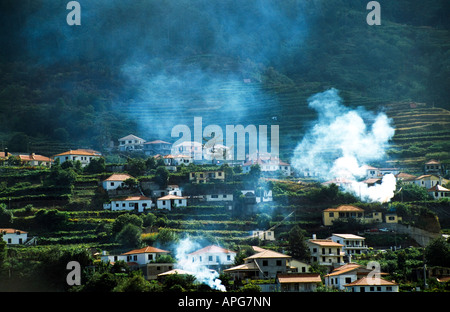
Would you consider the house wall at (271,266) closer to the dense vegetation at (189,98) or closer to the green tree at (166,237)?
the dense vegetation at (189,98)

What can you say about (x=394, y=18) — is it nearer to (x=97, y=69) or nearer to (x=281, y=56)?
(x=281, y=56)

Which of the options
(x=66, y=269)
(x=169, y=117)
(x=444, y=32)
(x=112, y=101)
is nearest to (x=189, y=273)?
(x=66, y=269)

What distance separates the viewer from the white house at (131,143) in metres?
72.0

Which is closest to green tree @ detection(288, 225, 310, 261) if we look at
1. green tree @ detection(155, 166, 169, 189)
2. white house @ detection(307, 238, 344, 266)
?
white house @ detection(307, 238, 344, 266)

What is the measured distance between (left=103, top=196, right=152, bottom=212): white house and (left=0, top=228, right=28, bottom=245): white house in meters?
6.88

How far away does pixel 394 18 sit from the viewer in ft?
374

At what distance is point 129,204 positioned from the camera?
175 feet

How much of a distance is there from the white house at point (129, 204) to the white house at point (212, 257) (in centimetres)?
964

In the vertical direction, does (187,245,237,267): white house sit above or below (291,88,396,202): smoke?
below

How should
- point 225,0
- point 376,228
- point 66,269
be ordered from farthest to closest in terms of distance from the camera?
point 225,0 < point 376,228 < point 66,269

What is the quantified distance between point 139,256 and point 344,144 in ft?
95.8

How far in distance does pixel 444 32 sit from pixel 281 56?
22517mm

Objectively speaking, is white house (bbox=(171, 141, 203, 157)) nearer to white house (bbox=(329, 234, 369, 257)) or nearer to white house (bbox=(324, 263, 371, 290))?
white house (bbox=(329, 234, 369, 257))

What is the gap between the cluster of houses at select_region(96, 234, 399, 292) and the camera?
39.5m
